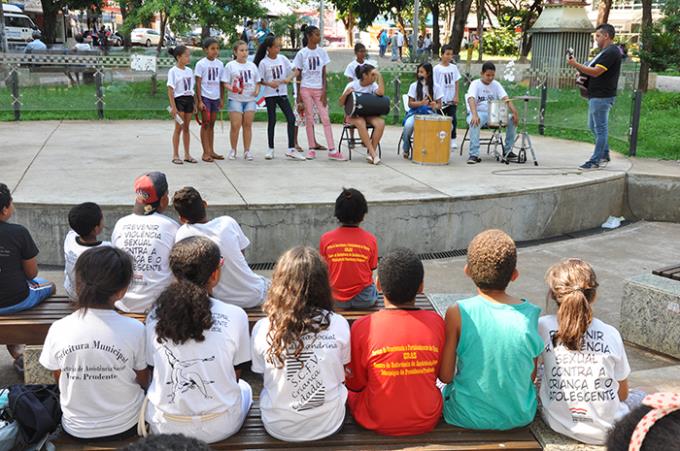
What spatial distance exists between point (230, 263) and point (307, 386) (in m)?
1.52

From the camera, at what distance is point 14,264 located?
14.2 ft

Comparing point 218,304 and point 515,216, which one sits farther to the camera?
point 515,216

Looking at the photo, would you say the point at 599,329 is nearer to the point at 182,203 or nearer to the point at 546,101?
the point at 182,203

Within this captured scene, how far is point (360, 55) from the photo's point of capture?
10695 mm

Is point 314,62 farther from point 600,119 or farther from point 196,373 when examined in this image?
point 196,373

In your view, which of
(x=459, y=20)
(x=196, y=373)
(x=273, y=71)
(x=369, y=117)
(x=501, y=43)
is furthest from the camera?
(x=501, y=43)

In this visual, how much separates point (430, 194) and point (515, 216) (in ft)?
3.74

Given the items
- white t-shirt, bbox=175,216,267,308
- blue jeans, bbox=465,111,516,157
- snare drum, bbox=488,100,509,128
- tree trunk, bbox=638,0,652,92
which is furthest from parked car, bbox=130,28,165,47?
white t-shirt, bbox=175,216,267,308

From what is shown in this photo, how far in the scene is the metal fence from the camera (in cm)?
1443

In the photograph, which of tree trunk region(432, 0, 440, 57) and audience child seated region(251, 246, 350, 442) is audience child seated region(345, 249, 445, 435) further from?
tree trunk region(432, 0, 440, 57)

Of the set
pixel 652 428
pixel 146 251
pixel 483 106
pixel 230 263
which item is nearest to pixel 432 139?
pixel 483 106

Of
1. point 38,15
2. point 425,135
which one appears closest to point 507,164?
point 425,135

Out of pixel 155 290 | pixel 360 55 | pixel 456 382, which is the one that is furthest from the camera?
pixel 360 55

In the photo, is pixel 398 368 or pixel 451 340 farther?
pixel 451 340
